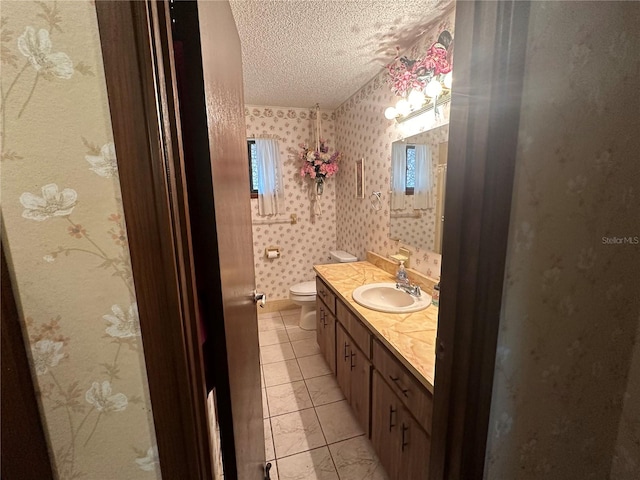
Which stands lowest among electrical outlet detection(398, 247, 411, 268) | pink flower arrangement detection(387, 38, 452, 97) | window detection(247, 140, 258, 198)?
electrical outlet detection(398, 247, 411, 268)

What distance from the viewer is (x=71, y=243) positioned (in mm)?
462

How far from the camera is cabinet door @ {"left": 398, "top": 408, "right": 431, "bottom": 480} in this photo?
3.45ft

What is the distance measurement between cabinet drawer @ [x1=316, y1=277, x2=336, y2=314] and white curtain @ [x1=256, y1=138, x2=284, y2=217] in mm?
1221

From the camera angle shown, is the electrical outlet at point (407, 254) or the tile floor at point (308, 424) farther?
the electrical outlet at point (407, 254)

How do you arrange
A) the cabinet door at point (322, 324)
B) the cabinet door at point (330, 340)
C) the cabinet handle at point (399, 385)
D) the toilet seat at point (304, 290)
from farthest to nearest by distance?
the toilet seat at point (304, 290), the cabinet door at point (322, 324), the cabinet door at point (330, 340), the cabinet handle at point (399, 385)

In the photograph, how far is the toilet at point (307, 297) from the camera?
2.87 metres

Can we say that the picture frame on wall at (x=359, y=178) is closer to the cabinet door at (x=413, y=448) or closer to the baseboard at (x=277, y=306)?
the baseboard at (x=277, y=306)

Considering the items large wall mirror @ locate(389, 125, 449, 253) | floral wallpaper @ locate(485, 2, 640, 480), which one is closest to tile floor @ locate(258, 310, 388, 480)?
floral wallpaper @ locate(485, 2, 640, 480)

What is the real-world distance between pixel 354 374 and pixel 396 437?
47 centimetres

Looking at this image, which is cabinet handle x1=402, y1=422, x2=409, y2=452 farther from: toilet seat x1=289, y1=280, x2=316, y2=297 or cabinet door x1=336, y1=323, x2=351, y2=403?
toilet seat x1=289, y1=280, x2=316, y2=297

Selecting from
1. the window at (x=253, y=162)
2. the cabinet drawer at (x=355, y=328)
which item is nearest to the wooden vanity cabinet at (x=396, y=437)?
the cabinet drawer at (x=355, y=328)

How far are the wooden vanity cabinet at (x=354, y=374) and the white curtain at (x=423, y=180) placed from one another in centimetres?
100

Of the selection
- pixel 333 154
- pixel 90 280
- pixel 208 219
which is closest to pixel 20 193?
pixel 90 280

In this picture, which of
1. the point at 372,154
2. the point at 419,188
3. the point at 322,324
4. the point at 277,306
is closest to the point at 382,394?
the point at 322,324
